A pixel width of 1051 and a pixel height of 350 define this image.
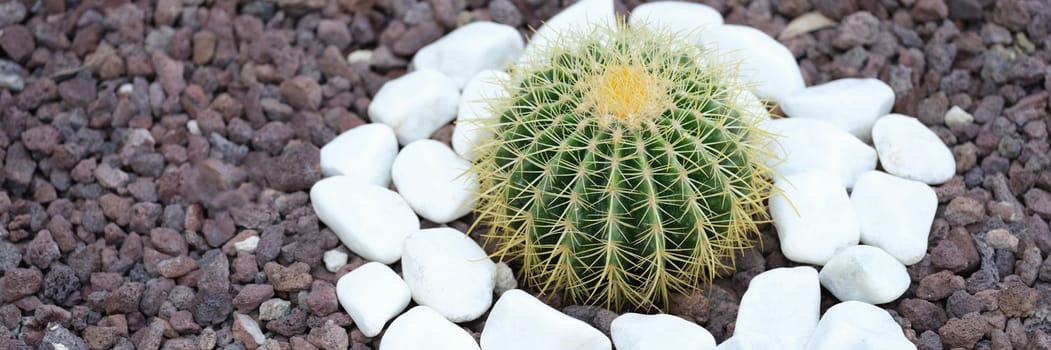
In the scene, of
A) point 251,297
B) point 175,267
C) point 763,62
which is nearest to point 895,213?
point 763,62

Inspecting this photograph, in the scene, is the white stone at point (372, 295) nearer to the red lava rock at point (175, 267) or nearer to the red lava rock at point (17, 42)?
the red lava rock at point (175, 267)

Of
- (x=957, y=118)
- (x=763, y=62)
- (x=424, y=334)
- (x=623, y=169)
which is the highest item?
(x=623, y=169)

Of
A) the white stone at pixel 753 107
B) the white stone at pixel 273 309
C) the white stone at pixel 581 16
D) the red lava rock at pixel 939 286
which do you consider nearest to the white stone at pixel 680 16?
the white stone at pixel 581 16

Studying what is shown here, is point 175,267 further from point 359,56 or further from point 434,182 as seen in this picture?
point 359,56

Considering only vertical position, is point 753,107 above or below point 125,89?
above

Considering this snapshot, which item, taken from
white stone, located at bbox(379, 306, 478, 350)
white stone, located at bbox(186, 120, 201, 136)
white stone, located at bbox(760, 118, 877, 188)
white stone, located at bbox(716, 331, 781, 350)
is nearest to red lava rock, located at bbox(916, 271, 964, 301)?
white stone, located at bbox(760, 118, 877, 188)

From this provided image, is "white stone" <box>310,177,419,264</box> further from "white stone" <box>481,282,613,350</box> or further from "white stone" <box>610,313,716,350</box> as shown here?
"white stone" <box>610,313,716,350</box>
